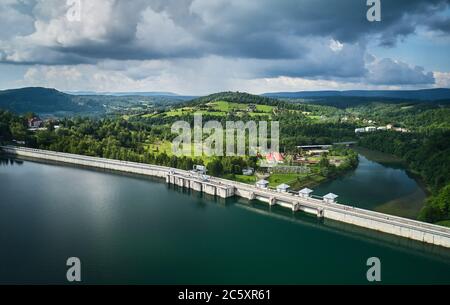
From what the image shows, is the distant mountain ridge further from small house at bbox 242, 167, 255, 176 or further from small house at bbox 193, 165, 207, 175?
A: small house at bbox 242, 167, 255, 176

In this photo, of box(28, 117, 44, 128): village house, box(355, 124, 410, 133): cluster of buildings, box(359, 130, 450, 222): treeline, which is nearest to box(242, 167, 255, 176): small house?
box(359, 130, 450, 222): treeline

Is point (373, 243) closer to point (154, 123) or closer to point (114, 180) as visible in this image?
point (114, 180)

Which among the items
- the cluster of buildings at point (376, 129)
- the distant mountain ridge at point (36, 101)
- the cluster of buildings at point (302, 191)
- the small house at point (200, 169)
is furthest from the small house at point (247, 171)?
the distant mountain ridge at point (36, 101)

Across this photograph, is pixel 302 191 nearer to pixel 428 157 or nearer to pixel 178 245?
pixel 178 245

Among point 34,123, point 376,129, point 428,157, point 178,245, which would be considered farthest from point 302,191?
point 34,123

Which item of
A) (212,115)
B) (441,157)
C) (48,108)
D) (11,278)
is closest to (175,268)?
(11,278)
